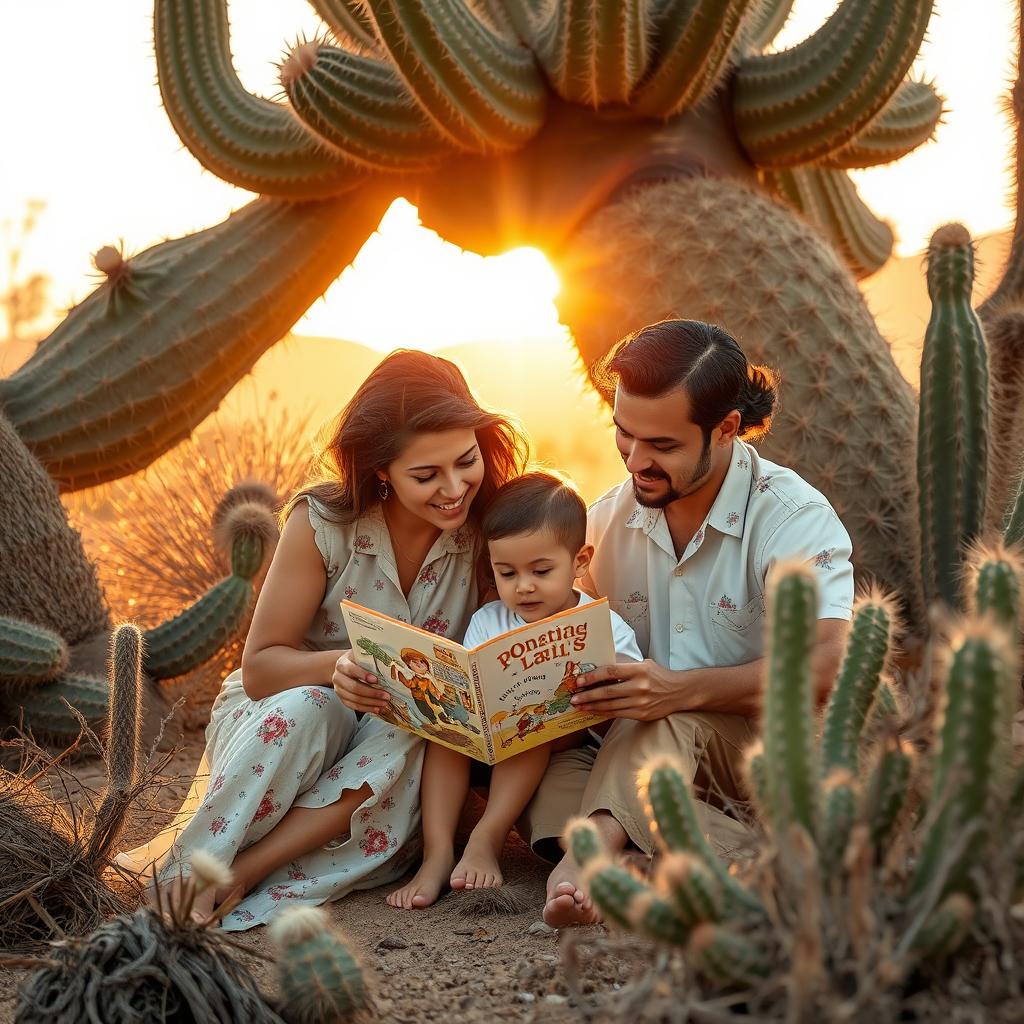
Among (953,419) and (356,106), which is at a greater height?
(356,106)

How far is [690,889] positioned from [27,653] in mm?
3583

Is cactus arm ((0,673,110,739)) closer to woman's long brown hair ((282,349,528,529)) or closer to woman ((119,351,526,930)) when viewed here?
woman ((119,351,526,930))

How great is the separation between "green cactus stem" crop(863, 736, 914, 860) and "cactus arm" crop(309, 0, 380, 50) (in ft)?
17.1

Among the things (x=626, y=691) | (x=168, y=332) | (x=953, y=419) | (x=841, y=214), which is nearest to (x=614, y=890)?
(x=626, y=691)

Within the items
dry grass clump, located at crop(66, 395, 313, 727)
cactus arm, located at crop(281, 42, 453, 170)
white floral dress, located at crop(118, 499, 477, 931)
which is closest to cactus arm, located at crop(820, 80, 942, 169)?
cactus arm, located at crop(281, 42, 453, 170)

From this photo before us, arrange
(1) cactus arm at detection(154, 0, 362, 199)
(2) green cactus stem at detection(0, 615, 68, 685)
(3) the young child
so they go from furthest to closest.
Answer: (1) cactus arm at detection(154, 0, 362, 199)
(2) green cactus stem at detection(0, 615, 68, 685)
(3) the young child

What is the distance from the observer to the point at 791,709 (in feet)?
5.35

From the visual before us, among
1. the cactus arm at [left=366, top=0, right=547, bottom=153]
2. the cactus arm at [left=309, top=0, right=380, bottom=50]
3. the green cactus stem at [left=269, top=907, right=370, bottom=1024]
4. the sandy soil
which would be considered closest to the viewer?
the green cactus stem at [left=269, top=907, right=370, bottom=1024]

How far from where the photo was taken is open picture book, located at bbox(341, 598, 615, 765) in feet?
9.34

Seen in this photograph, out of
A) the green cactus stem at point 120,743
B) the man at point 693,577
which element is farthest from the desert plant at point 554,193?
the green cactus stem at point 120,743

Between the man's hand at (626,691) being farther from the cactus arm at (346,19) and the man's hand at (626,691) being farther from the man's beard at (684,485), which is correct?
the cactus arm at (346,19)

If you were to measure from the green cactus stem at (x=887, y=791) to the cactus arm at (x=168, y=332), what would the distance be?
4.59m

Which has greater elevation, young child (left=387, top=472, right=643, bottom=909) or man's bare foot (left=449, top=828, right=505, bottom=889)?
young child (left=387, top=472, right=643, bottom=909)

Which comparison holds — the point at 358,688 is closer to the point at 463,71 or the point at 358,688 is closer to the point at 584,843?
the point at 584,843
